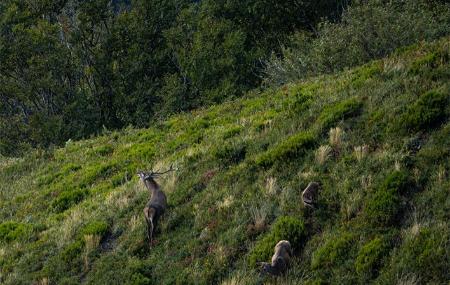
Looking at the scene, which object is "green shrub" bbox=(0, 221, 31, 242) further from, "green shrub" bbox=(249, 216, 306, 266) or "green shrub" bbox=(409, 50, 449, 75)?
"green shrub" bbox=(409, 50, 449, 75)

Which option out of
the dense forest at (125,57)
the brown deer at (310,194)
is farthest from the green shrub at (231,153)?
the dense forest at (125,57)

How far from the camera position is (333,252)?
26.2 feet

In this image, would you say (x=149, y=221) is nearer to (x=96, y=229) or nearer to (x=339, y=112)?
(x=96, y=229)

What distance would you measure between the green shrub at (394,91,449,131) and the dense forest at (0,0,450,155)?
2079 cm

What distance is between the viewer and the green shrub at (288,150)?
10852mm

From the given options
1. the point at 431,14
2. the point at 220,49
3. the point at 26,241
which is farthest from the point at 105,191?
the point at 220,49

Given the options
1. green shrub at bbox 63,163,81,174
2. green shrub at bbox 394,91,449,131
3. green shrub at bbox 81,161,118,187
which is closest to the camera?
green shrub at bbox 394,91,449,131

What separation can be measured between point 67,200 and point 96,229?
11.0ft

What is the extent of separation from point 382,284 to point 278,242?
1.77m

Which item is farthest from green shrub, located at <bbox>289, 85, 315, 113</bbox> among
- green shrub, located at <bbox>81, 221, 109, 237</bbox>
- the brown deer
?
green shrub, located at <bbox>81, 221, 109, 237</bbox>

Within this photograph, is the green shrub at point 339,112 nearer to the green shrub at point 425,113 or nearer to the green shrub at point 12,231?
the green shrub at point 425,113

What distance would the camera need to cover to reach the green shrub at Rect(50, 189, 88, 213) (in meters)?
14.0

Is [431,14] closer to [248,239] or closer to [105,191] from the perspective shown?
[105,191]

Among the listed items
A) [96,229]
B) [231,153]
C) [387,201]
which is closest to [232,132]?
[231,153]
